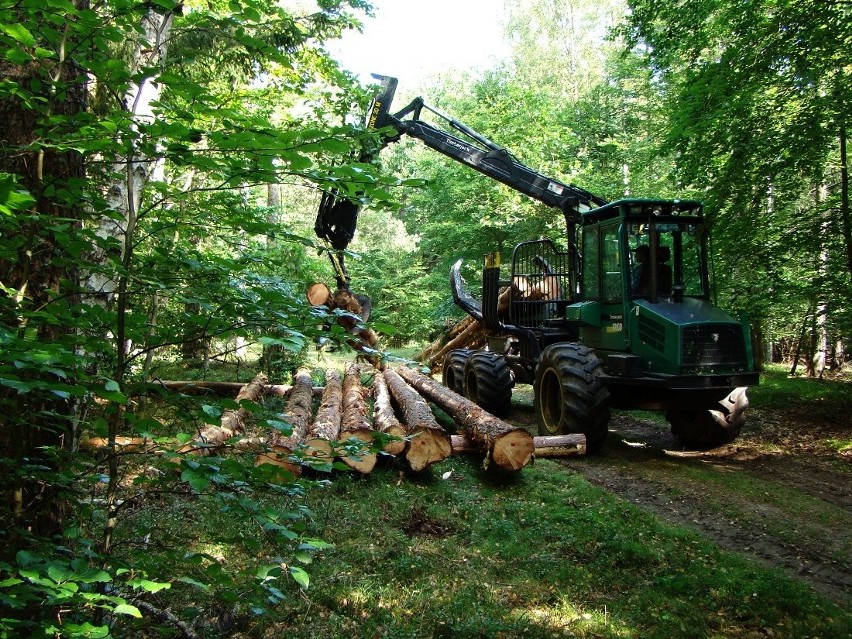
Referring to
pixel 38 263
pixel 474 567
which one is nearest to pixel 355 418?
pixel 474 567

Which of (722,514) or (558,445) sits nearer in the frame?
(722,514)

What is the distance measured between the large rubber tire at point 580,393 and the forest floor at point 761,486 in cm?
39

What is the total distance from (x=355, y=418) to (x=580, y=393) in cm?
267

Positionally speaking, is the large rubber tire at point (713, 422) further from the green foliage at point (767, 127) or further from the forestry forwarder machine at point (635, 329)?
the green foliage at point (767, 127)

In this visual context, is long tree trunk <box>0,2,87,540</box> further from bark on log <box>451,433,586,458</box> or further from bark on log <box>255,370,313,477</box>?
bark on log <box>451,433,586,458</box>

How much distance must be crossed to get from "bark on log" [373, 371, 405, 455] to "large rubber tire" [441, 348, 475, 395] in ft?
4.88

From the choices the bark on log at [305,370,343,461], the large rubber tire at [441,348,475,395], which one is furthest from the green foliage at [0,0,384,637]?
the large rubber tire at [441,348,475,395]

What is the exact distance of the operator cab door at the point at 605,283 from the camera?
7.18 metres

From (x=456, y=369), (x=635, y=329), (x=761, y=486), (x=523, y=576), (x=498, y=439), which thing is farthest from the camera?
(x=456, y=369)

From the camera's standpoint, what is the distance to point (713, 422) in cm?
756

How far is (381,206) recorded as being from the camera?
2246mm

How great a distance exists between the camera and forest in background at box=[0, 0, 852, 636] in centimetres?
180

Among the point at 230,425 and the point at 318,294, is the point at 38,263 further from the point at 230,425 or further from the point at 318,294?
the point at 318,294

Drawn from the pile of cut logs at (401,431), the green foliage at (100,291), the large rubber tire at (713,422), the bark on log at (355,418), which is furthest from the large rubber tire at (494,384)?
the green foliage at (100,291)
